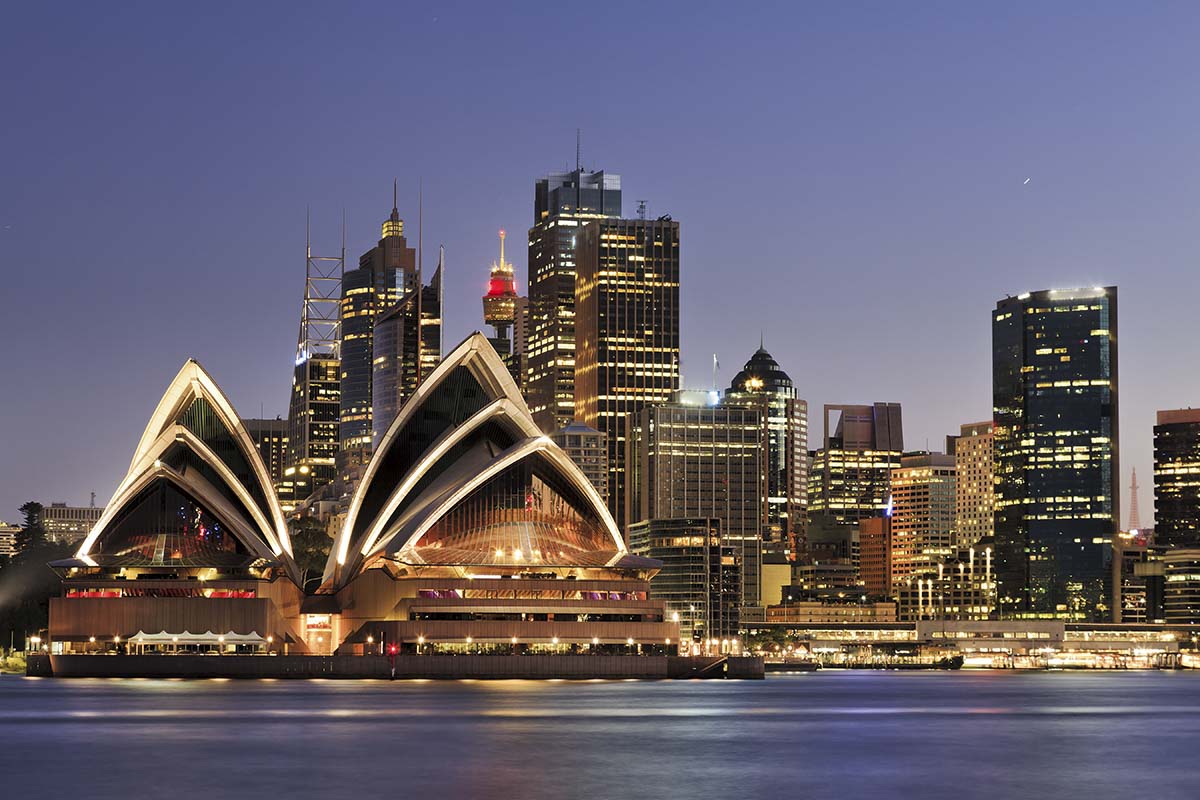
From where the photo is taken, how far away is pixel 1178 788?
56562 millimetres

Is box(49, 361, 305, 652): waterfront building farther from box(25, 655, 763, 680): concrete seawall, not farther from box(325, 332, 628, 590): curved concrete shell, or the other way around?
box(325, 332, 628, 590): curved concrete shell

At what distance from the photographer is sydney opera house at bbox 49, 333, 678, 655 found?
146 metres

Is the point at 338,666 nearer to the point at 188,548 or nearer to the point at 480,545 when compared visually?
the point at 480,545

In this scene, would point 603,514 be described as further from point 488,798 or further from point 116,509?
point 488,798

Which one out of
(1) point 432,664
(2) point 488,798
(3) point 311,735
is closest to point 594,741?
(3) point 311,735

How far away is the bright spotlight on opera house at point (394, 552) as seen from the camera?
146 m

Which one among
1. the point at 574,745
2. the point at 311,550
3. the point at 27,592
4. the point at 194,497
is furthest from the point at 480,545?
the point at 574,745

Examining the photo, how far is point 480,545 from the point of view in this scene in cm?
14938

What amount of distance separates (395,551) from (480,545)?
6.73 meters

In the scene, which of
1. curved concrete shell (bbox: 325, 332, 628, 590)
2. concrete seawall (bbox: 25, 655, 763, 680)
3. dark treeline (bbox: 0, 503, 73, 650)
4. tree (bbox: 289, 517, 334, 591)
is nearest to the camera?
concrete seawall (bbox: 25, 655, 763, 680)

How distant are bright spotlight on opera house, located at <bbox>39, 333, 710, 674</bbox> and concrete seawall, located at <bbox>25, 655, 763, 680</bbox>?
122cm

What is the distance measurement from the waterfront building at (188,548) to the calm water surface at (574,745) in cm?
2544

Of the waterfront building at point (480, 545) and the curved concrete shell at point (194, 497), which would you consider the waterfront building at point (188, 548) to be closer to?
the curved concrete shell at point (194, 497)

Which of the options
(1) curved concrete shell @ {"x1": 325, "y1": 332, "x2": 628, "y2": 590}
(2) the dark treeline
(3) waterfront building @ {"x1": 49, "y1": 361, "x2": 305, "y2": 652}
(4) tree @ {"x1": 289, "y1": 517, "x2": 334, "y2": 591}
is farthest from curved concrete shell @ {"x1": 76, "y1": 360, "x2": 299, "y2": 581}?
Answer: (4) tree @ {"x1": 289, "y1": 517, "x2": 334, "y2": 591}
